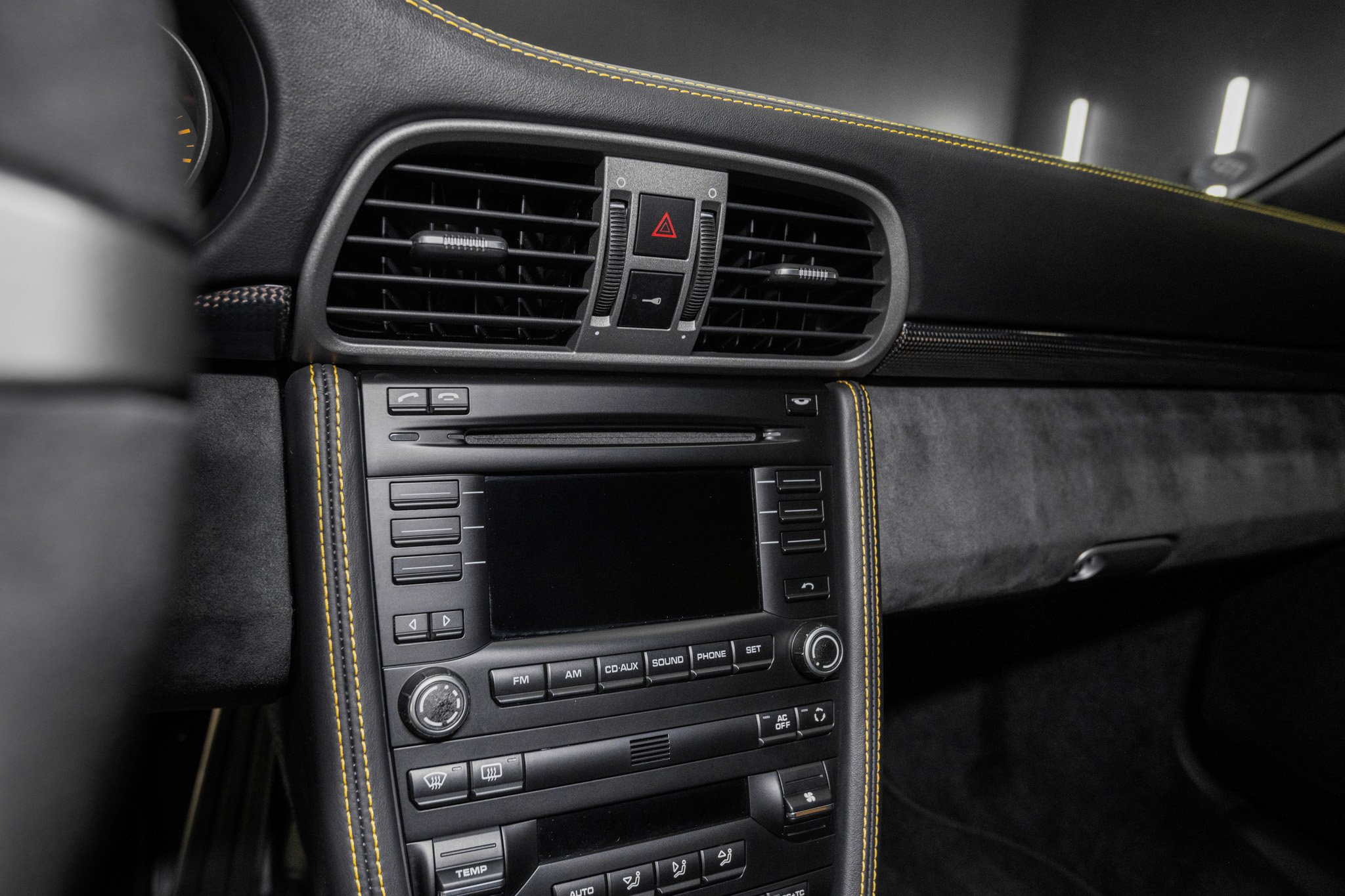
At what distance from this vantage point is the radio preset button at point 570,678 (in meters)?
0.93

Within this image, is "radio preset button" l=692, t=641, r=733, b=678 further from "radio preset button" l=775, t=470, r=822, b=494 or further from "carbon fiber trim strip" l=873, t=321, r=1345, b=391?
"carbon fiber trim strip" l=873, t=321, r=1345, b=391

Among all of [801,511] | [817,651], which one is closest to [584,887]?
[817,651]

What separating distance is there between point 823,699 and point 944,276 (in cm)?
57

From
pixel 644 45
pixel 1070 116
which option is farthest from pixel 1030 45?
pixel 644 45

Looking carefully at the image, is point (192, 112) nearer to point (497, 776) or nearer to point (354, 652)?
point (354, 652)

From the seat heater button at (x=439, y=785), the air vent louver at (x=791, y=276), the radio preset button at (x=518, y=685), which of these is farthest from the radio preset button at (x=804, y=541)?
the seat heater button at (x=439, y=785)

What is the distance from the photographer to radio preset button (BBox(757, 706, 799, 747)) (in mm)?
1053

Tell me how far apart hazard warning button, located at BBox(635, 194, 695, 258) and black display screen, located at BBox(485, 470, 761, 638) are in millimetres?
255

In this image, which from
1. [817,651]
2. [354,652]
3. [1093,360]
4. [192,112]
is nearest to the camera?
[192,112]

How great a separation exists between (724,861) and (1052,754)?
52.1 inches

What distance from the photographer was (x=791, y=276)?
103 cm

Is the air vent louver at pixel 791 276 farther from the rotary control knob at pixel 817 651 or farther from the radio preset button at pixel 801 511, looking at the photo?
the rotary control knob at pixel 817 651

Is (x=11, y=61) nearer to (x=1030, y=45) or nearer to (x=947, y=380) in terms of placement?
(x=947, y=380)

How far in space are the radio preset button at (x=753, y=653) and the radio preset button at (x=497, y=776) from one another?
0.90ft
